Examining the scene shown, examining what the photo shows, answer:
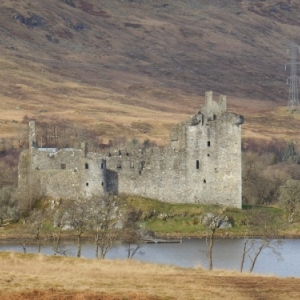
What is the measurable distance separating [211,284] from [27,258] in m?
11.0

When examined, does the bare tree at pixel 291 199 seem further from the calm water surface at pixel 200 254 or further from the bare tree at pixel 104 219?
the bare tree at pixel 104 219

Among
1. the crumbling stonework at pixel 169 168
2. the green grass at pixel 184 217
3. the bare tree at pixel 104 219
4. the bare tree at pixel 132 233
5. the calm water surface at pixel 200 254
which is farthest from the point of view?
the crumbling stonework at pixel 169 168

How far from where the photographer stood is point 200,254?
74.2 meters

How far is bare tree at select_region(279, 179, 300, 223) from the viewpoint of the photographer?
94312 millimetres

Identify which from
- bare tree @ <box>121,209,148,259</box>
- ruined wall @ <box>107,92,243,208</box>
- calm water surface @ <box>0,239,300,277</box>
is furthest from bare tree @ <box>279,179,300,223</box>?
bare tree @ <box>121,209,148,259</box>

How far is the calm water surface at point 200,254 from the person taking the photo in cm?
6781

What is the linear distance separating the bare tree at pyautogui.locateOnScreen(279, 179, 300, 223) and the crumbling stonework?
5322 millimetres

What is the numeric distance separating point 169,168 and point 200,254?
61.8 feet

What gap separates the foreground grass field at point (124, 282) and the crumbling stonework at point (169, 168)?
Answer: 4330 cm

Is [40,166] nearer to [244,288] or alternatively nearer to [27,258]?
[27,258]

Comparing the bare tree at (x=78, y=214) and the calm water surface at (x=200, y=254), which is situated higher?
the bare tree at (x=78, y=214)

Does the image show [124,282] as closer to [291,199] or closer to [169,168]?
[169,168]

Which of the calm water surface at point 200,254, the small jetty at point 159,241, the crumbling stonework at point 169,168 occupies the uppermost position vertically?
the crumbling stonework at point 169,168

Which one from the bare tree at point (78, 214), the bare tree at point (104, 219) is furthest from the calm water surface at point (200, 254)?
the bare tree at point (78, 214)
